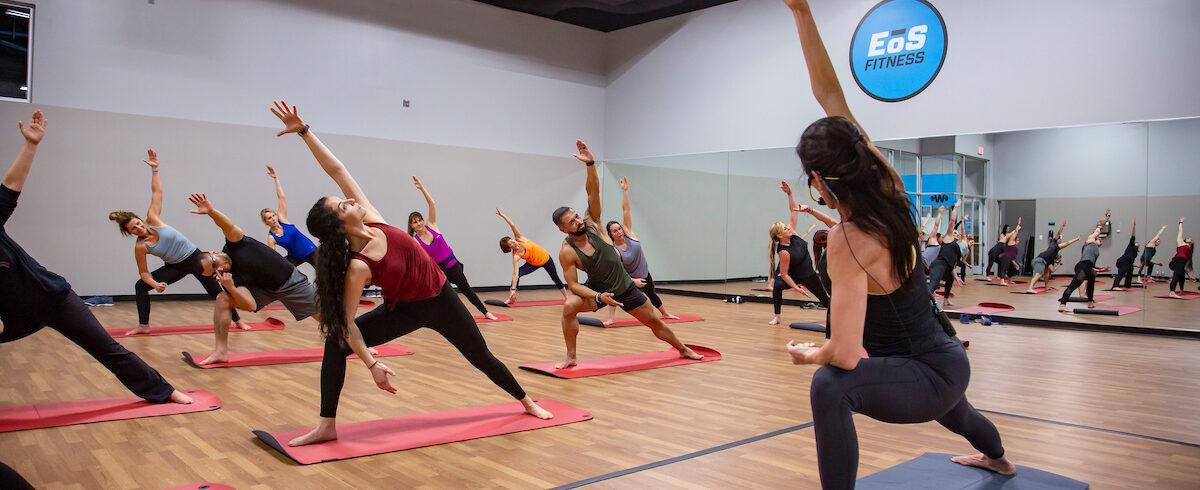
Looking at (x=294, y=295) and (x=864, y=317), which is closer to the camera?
(x=864, y=317)

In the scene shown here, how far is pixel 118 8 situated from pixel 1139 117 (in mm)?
11114

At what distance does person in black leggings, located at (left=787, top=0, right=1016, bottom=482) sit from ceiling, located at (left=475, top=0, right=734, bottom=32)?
974 cm

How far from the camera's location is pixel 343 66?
1041 centimetres

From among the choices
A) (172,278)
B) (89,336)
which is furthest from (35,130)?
(172,278)

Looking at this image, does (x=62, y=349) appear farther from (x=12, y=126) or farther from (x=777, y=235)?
(x=777, y=235)

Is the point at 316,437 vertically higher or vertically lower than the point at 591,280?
lower

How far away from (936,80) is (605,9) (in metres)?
4.93

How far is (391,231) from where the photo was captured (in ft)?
10.6

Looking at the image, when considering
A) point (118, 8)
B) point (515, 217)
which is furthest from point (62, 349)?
point (515, 217)

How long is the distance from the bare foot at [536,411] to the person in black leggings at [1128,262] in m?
7.02

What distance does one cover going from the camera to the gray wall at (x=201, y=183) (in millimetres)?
8500

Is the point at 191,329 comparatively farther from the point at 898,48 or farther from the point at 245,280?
the point at 898,48

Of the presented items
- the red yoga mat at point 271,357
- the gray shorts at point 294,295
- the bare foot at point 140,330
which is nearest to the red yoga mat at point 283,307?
the bare foot at point 140,330

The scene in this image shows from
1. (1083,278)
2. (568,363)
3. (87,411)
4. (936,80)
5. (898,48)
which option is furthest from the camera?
(898,48)
